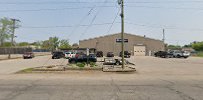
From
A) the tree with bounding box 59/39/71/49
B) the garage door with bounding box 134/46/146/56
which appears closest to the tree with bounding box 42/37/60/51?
the tree with bounding box 59/39/71/49

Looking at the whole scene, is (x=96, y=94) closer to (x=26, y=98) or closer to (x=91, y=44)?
(x=26, y=98)

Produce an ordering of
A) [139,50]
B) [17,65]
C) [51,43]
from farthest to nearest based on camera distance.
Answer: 1. [51,43]
2. [139,50]
3. [17,65]

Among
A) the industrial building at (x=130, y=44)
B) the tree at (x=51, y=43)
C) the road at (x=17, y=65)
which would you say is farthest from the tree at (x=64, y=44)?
the road at (x=17, y=65)

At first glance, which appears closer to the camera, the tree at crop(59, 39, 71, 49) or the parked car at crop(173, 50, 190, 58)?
the parked car at crop(173, 50, 190, 58)

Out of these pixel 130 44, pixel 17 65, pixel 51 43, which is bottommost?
pixel 17 65

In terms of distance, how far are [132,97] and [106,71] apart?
12.8 meters

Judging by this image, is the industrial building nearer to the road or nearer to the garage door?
the garage door

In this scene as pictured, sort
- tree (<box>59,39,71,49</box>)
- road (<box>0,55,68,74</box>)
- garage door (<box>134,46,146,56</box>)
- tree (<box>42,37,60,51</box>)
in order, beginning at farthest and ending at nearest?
tree (<box>42,37,60,51</box>) → tree (<box>59,39,71,49</box>) → garage door (<box>134,46,146,56</box>) → road (<box>0,55,68,74</box>)

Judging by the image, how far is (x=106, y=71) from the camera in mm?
22750

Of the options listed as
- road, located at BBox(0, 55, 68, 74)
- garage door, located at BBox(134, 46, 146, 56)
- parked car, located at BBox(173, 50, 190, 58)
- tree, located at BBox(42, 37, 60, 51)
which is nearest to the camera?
road, located at BBox(0, 55, 68, 74)

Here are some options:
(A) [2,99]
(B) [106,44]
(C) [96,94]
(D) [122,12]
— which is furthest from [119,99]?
(B) [106,44]

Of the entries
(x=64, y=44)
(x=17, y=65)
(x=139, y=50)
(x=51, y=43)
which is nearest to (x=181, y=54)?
(x=139, y=50)

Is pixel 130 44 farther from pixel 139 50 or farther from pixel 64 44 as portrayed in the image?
pixel 64 44

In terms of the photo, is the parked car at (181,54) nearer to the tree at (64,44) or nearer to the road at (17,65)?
the road at (17,65)
